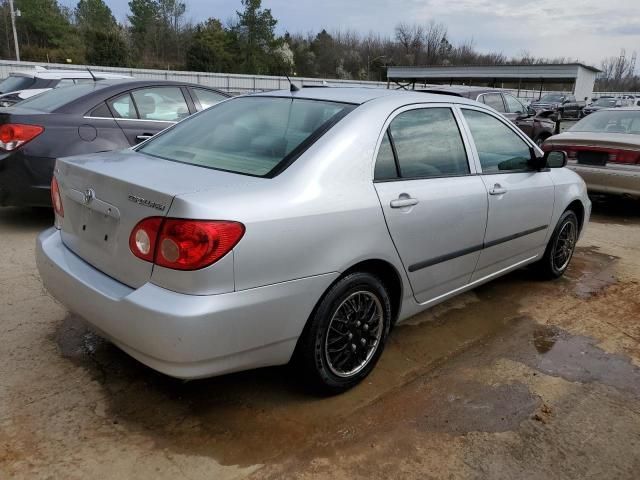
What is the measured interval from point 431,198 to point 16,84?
9009 millimetres

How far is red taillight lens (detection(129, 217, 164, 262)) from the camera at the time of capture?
7.32 feet

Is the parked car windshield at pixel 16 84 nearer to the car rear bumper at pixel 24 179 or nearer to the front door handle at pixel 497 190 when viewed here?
the car rear bumper at pixel 24 179

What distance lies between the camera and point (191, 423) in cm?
256

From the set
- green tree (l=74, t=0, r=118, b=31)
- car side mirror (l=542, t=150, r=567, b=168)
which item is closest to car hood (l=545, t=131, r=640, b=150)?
car side mirror (l=542, t=150, r=567, b=168)

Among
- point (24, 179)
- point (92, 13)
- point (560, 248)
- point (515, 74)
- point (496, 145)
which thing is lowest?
Result: point (560, 248)

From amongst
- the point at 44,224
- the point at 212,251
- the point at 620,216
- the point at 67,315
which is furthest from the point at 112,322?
the point at 620,216

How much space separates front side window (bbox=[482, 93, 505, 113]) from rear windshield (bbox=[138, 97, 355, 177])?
26.8 ft

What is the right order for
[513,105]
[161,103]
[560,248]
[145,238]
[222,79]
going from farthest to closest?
[222,79] → [513,105] → [161,103] → [560,248] → [145,238]

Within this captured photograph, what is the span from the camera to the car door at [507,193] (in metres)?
3.64

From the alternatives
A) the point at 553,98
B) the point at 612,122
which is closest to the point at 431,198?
the point at 612,122

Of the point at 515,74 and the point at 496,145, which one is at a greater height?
the point at 515,74

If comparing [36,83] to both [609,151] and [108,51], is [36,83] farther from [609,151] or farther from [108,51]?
[108,51]

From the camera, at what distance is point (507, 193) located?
372 centimetres

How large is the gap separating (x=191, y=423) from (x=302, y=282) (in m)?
0.88
